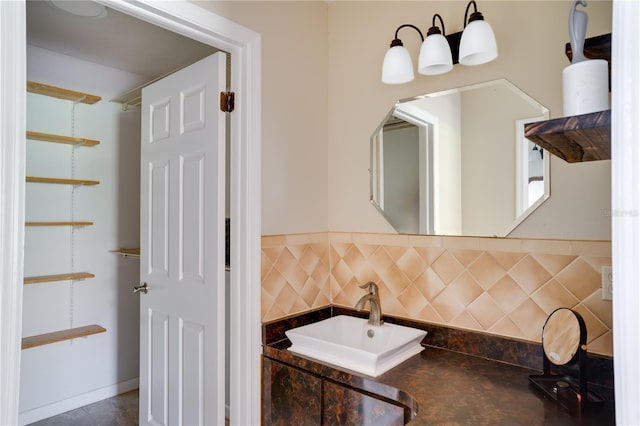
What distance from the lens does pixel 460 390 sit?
131 centimetres

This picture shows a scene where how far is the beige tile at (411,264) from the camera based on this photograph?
179cm

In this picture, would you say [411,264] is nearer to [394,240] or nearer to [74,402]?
[394,240]

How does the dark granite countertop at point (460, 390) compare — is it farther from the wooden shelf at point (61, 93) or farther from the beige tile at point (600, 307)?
the wooden shelf at point (61, 93)

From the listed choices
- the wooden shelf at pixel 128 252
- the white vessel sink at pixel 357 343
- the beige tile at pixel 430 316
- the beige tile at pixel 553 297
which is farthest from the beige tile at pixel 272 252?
the wooden shelf at pixel 128 252

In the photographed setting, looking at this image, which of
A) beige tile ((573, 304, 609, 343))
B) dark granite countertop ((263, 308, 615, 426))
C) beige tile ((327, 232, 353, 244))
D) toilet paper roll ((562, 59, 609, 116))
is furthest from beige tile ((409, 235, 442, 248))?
toilet paper roll ((562, 59, 609, 116))

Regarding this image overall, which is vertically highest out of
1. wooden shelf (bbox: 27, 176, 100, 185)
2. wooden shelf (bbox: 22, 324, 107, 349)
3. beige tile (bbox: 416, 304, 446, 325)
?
wooden shelf (bbox: 27, 176, 100, 185)

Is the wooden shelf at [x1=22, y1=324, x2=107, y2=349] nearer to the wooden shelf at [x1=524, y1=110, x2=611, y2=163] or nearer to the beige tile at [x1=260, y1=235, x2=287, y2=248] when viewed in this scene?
the beige tile at [x1=260, y1=235, x2=287, y2=248]

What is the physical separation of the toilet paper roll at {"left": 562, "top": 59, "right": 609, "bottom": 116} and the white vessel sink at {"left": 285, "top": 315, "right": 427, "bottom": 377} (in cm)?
98

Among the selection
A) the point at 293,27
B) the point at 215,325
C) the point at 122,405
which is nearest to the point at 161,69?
the point at 293,27

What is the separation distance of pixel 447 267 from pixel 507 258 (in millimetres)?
246

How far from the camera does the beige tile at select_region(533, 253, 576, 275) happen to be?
1.42m

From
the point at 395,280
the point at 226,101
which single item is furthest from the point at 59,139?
Result: the point at 395,280

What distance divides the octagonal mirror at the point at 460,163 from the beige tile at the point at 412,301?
27cm

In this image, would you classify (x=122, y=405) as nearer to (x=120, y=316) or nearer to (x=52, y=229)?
(x=120, y=316)
